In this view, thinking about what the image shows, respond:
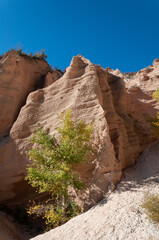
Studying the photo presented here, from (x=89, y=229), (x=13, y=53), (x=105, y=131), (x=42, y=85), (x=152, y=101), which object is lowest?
(x=89, y=229)

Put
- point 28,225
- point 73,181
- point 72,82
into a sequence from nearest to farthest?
1. point 73,181
2. point 28,225
3. point 72,82

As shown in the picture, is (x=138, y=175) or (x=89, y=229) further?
(x=138, y=175)

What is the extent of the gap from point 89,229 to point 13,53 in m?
15.1

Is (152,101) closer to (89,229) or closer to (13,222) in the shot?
(89,229)

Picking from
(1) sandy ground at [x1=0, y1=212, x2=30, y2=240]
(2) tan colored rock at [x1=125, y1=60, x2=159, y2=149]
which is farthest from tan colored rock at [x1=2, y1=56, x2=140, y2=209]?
(1) sandy ground at [x1=0, y1=212, x2=30, y2=240]

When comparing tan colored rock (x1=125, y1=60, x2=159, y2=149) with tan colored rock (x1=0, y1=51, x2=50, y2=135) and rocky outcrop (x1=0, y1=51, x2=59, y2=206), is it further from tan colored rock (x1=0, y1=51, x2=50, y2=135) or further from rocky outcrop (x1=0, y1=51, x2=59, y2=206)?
tan colored rock (x1=0, y1=51, x2=50, y2=135)

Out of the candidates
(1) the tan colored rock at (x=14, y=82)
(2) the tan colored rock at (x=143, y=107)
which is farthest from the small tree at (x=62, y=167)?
(1) the tan colored rock at (x=14, y=82)

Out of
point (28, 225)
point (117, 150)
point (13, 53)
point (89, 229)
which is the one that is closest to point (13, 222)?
point (28, 225)

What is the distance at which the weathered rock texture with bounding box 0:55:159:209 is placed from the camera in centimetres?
807

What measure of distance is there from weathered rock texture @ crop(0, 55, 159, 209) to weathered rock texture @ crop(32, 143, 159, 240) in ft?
2.25

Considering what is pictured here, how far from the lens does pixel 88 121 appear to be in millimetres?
9492

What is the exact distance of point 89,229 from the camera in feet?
18.8

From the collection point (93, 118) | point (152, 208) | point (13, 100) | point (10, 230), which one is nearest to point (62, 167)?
point (93, 118)

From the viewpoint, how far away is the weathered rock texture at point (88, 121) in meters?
8.07
